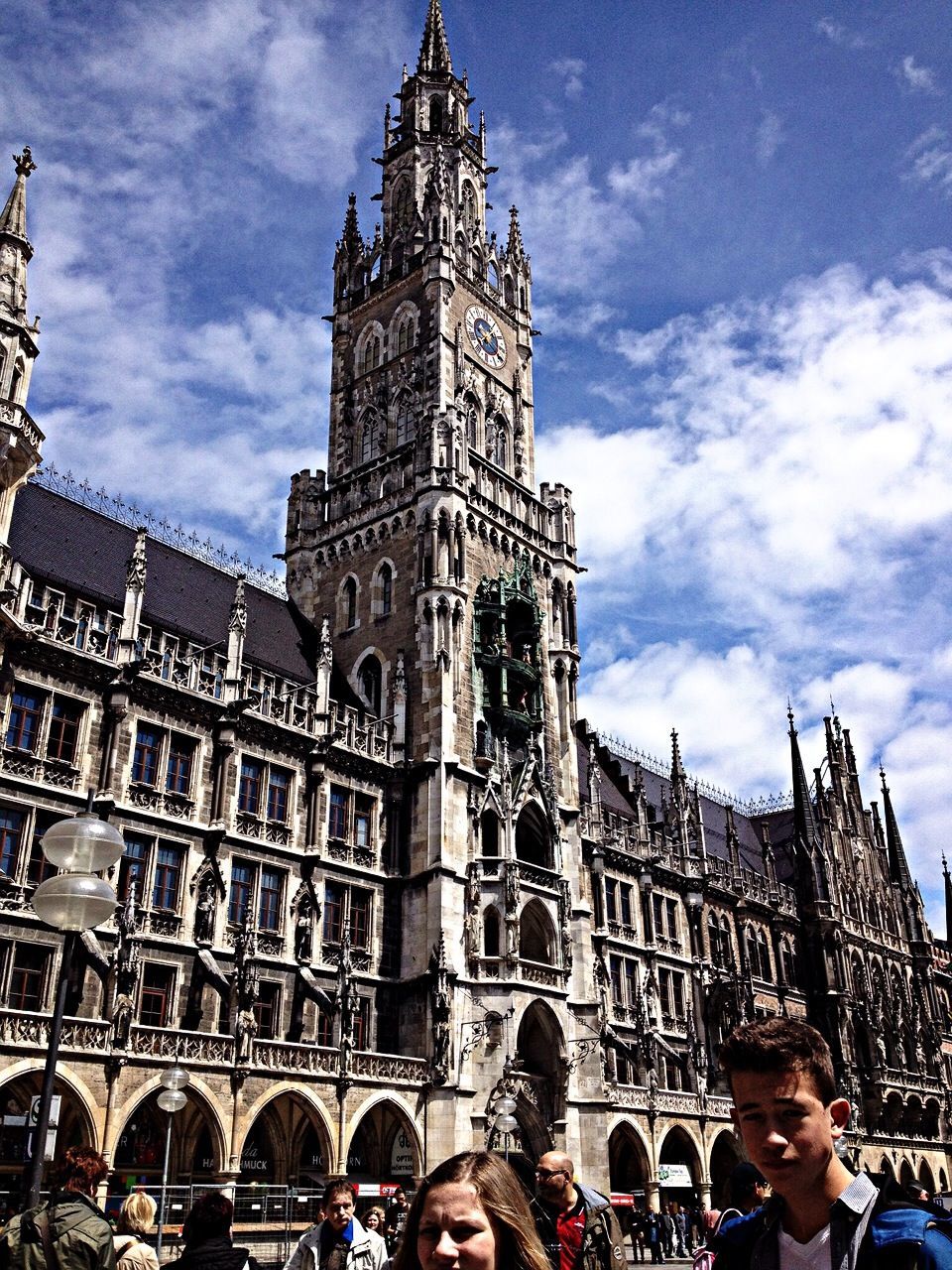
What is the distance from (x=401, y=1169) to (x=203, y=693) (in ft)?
46.2

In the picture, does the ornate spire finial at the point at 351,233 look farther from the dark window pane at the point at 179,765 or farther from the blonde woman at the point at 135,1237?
the blonde woman at the point at 135,1237

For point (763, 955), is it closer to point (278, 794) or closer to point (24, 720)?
point (278, 794)

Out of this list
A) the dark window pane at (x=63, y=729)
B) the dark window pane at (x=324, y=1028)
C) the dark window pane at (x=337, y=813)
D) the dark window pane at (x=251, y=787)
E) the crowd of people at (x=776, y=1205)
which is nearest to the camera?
the crowd of people at (x=776, y=1205)

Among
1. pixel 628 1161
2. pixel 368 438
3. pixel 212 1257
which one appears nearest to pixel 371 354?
pixel 368 438

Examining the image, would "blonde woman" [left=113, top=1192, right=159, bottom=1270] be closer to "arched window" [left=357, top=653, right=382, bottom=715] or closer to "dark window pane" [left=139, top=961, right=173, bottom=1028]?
"dark window pane" [left=139, top=961, right=173, bottom=1028]

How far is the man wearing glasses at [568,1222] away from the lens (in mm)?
6047

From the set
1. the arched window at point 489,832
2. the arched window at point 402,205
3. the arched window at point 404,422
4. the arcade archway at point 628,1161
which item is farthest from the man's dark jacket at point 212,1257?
the arched window at point 402,205

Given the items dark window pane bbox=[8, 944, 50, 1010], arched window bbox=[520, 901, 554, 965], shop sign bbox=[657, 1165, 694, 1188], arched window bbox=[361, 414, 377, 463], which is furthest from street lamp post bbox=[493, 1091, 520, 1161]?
arched window bbox=[361, 414, 377, 463]

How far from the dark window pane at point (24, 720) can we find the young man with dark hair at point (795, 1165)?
25390 millimetres

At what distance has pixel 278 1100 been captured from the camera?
28172 mm

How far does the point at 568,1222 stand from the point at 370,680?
33.3 metres

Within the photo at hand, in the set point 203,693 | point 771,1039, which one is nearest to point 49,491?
point 203,693

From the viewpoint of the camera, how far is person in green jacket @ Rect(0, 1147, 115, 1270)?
642 centimetres

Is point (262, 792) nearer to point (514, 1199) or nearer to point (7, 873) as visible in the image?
point (7, 873)
